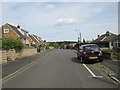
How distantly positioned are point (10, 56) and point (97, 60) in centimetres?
908

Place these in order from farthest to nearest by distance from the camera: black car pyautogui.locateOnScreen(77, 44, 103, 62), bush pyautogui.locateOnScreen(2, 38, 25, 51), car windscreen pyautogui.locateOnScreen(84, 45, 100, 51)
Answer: bush pyautogui.locateOnScreen(2, 38, 25, 51)
car windscreen pyautogui.locateOnScreen(84, 45, 100, 51)
black car pyautogui.locateOnScreen(77, 44, 103, 62)

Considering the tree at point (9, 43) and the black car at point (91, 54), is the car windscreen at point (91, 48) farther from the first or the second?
the tree at point (9, 43)

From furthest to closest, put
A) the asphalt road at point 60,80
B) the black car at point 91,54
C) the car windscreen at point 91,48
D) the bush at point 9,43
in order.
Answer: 1. the bush at point 9,43
2. the car windscreen at point 91,48
3. the black car at point 91,54
4. the asphalt road at point 60,80

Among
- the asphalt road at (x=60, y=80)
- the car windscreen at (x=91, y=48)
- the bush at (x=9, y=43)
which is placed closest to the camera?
the asphalt road at (x=60, y=80)

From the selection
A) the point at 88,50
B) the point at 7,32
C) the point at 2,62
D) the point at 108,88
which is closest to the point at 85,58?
the point at 88,50

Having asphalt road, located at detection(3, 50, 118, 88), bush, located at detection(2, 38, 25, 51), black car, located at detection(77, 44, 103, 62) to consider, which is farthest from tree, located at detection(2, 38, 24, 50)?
A: black car, located at detection(77, 44, 103, 62)

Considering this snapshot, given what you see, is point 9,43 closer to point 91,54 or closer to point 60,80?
point 91,54

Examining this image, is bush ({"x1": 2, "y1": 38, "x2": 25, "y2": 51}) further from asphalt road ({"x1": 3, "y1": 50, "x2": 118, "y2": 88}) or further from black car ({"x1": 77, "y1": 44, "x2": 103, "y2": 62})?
black car ({"x1": 77, "y1": 44, "x2": 103, "y2": 62})

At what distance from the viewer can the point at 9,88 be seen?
21.0 feet

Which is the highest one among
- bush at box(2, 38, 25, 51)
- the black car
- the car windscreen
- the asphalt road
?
bush at box(2, 38, 25, 51)

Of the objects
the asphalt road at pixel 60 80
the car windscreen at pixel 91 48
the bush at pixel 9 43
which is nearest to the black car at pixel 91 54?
the car windscreen at pixel 91 48

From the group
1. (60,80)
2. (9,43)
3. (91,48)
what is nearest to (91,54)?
(91,48)

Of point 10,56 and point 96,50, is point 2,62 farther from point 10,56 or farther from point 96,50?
point 96,50

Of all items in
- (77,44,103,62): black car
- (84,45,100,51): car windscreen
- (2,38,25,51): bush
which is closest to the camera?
(77,44,103,62): black car
